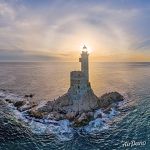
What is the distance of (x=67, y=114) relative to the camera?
5878 cm

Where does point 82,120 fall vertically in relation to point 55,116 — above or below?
below

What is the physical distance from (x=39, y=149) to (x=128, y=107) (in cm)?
3312

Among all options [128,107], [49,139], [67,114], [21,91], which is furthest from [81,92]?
[21,91]

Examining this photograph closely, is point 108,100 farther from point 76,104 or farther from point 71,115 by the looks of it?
point 71,115

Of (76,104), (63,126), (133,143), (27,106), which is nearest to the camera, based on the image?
(133,143)

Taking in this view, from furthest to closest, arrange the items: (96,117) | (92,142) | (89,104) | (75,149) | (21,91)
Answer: (21,91) → (89,104) → (96,117) → (92,142) → (75,149)

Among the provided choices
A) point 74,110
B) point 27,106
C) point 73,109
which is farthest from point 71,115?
point 27,106

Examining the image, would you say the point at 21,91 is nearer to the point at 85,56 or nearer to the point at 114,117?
the point at 85,56

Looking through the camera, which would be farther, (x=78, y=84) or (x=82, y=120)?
(x=78, y=84)

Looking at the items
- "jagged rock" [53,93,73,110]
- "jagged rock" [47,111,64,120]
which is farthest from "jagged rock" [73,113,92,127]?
"jagged rock" [53,93,73,110]

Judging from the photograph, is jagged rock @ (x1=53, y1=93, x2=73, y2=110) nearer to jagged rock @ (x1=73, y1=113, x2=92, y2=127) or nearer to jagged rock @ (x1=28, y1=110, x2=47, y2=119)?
jagged rock @ (x1=28, y1=110, x2=47, y2=119)

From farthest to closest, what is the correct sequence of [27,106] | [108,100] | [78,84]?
1. [108,100]
2. [27,106]
3. [78,84]

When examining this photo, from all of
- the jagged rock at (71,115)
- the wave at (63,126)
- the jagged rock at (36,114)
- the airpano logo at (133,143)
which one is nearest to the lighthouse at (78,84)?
the jagged rock at (71,115)

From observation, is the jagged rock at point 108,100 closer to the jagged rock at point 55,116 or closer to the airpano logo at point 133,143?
the jagged rock at point 55,116
